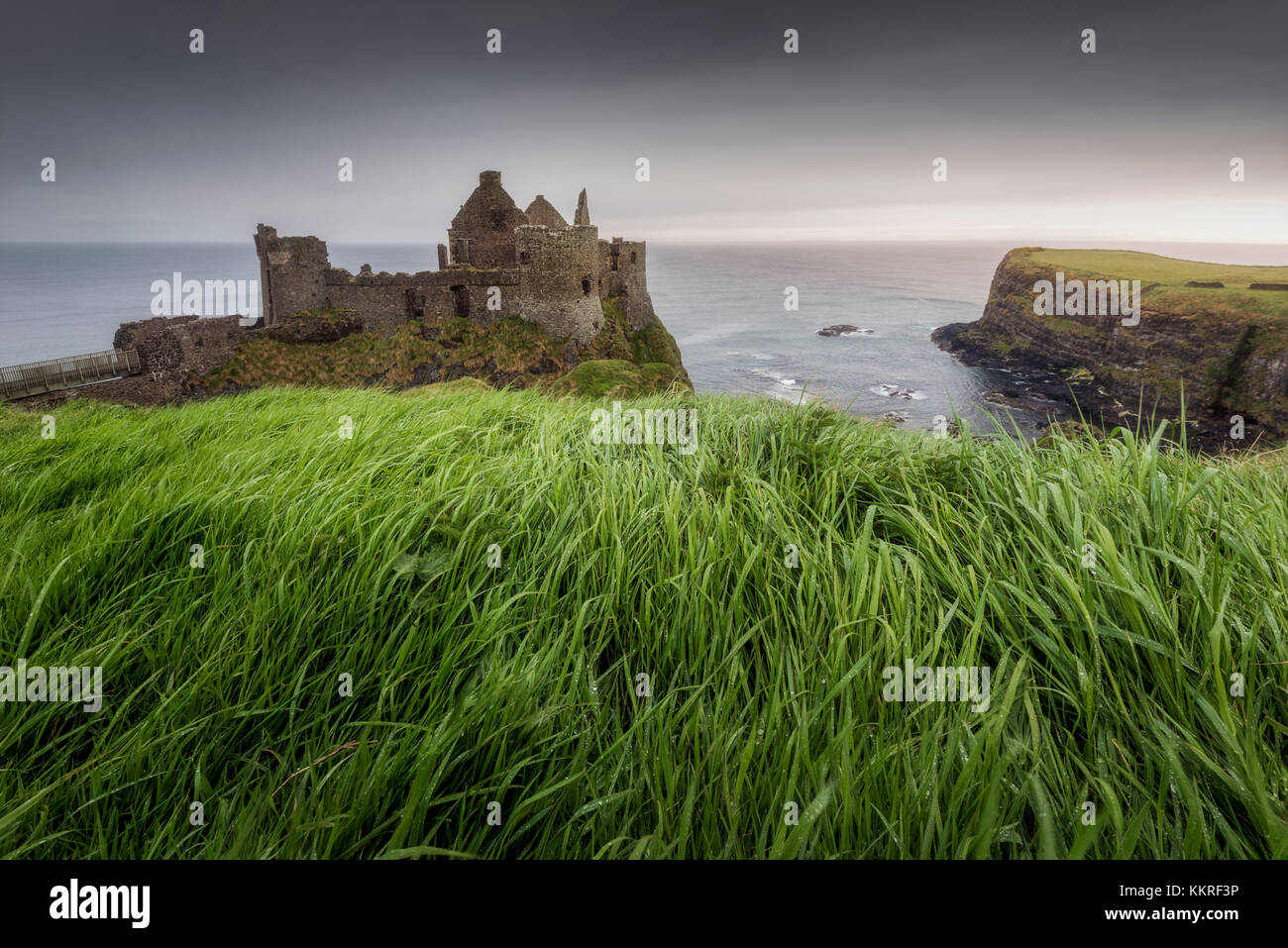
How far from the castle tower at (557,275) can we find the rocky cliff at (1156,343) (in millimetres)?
31185

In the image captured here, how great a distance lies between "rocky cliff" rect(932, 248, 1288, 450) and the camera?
1780 inches

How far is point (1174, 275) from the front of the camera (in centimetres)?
6838

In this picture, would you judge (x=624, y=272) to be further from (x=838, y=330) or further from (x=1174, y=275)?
(x=1174, y=275)

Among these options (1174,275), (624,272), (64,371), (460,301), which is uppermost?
(1174,275)

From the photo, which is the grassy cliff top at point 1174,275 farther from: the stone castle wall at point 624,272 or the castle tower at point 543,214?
the castle tower at point 543,214

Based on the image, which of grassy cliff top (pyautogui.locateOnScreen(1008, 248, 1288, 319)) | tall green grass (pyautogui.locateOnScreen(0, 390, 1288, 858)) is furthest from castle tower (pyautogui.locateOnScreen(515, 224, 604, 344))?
grassy cliff top (pyautogui.locateOnScreen(1008, 248, 1288, 319))

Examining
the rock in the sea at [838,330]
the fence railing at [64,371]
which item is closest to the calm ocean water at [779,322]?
the rock in the sea at [838,330]

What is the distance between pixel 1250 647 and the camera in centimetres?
226

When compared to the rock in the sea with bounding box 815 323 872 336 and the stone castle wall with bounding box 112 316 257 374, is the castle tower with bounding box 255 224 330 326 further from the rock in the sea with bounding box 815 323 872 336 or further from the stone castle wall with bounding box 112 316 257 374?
the rock in the sea with bounding box 815 323 872 336

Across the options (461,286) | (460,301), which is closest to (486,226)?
(461,286)

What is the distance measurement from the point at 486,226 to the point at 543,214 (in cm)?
357

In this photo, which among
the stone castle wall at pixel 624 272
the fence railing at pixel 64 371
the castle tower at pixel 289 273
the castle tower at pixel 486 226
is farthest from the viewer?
the stone castle wall at pixel 624 272

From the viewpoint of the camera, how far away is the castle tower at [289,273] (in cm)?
3102
